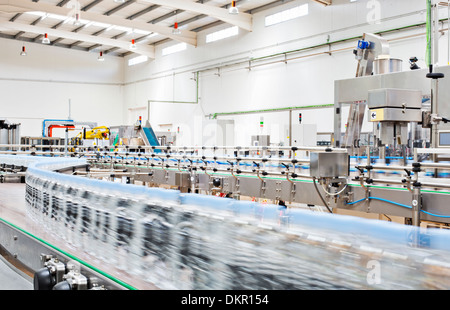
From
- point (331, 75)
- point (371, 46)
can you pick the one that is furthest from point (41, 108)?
point (371, 46)

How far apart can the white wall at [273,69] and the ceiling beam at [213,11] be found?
0.24 metres

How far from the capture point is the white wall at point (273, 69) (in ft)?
27.1

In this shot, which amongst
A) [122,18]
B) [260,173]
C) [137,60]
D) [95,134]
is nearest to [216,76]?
[122,18]

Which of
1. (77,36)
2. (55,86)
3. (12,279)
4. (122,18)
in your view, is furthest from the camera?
(55,86)

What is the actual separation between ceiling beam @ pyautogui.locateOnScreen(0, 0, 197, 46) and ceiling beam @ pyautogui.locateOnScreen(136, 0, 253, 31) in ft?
4.79

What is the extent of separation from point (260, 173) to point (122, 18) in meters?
9.27

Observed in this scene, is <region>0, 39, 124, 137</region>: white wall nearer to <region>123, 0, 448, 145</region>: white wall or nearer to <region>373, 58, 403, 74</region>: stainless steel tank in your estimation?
<region>123, 0, 448, 145</region>: white wall

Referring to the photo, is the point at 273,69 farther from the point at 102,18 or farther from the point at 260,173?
the point at 260,173

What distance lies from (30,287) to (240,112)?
32.5 ft

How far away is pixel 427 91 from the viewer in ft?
11.4

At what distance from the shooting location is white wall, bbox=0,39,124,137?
1489 centimetres

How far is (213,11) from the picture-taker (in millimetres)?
10414

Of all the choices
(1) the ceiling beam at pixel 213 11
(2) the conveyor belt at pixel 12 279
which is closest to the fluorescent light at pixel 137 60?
(1) the ceiling beam at pixel 213 11
